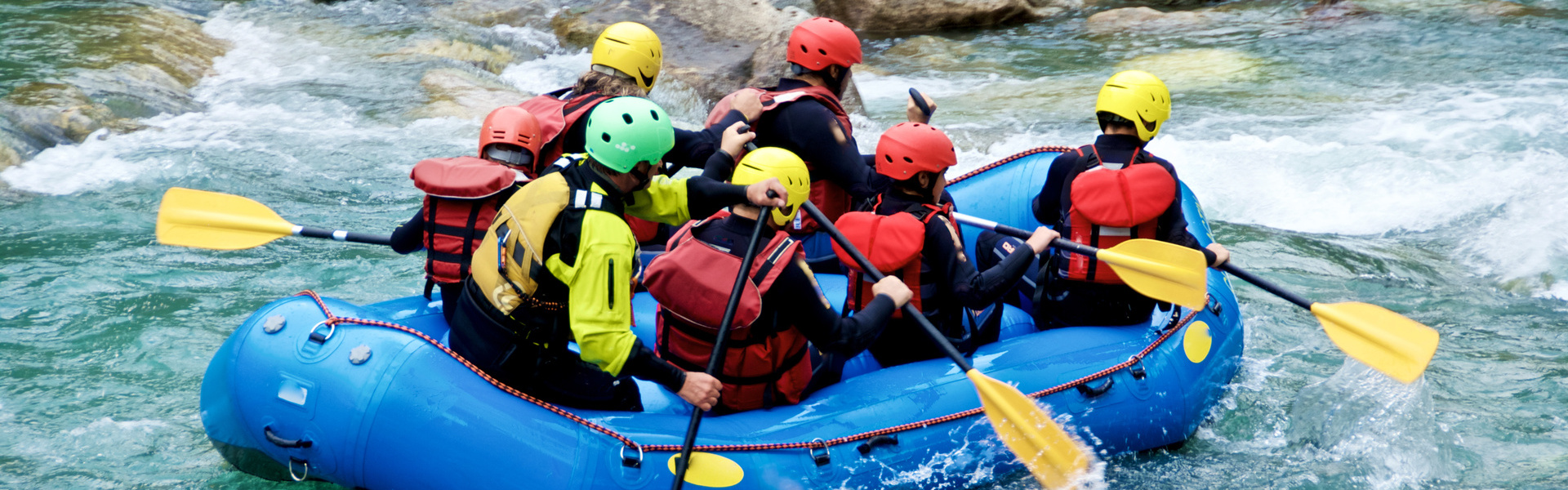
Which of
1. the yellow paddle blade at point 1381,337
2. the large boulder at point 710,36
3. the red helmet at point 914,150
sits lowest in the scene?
the large boulder at point 710,36

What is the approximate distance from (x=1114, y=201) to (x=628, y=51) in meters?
1.93

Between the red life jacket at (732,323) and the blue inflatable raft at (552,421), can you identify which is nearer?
the red life jacket at (732,323)

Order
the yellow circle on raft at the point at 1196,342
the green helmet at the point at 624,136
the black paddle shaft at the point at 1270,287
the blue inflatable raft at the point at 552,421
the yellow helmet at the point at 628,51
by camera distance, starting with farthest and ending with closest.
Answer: the yellow helmet at the point at 628,51 < the yellow circle on raft at the point at 1196,342 < the black paddle shaft at the point at 1270,287 < the blue inflatable raft at the point at 552,421 < the green helmet at the point at 624,136

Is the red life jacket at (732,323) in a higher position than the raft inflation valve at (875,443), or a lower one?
higher

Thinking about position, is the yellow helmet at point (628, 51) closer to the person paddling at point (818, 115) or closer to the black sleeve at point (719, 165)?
the person paddling at point (818, 115)

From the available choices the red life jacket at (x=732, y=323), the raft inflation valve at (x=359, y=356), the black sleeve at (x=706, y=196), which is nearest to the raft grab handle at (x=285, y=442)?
the raft inflation valve at (x=359, y=356)

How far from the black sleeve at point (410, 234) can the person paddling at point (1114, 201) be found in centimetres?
→ 221

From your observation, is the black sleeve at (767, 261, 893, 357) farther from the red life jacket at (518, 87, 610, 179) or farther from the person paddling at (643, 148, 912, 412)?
the red life jacket at (518, 87, 610, 179)

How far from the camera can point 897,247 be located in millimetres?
3410

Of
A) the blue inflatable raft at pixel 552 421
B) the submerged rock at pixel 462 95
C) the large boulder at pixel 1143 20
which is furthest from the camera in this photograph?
the large boulder at pixel 1143 20

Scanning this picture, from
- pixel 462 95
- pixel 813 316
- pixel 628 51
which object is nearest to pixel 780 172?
pixel 813 316

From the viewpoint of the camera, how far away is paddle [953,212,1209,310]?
3.59 meters

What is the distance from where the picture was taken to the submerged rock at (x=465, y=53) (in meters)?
10.9

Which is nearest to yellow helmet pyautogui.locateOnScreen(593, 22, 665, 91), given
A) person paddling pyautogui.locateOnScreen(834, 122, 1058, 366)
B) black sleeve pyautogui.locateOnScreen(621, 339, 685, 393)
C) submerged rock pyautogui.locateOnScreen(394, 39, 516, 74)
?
person paddling pyautogui.locateOnScreen(834, 122, 1058, 366)
